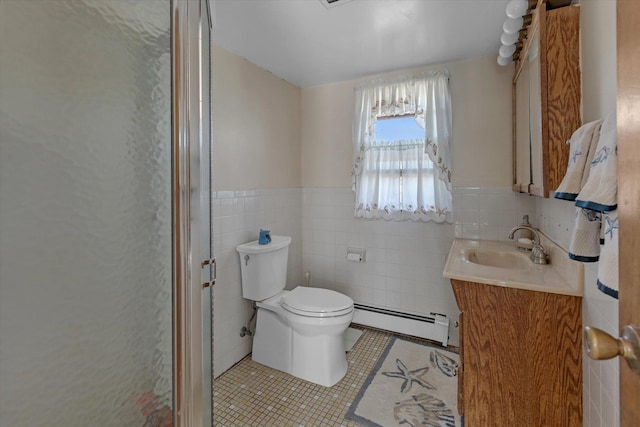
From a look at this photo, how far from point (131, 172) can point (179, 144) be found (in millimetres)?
114

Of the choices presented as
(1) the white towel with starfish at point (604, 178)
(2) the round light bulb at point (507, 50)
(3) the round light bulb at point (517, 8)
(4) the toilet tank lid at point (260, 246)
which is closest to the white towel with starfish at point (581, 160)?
(1) the white towel with starfish at point (604, 178)

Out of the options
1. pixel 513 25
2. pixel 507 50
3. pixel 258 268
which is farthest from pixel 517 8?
pixel 258 268

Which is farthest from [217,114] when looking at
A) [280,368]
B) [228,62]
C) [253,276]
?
[280,368]

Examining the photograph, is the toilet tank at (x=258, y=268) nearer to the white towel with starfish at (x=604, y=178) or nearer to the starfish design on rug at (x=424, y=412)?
the starfish design on rug at (x=424, y=412)

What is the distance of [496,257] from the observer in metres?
1.81

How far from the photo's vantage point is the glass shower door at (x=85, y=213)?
0.33 metres

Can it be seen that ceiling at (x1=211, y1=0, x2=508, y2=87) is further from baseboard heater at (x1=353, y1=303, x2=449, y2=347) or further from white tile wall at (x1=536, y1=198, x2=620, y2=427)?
baseboard heater at (x1=353, y1=303, x2=449, y2=347)

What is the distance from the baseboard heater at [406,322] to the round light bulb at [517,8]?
1.97 m

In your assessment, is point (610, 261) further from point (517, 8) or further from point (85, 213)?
point (517, 8)

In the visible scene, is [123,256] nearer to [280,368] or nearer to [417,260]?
[280,368]

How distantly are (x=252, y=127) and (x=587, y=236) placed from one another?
6.65 ft

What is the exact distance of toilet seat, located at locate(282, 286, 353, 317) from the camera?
5.73 ft

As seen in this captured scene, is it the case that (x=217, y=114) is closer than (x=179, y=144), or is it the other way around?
(x=179, y=144)

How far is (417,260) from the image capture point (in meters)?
2.31
